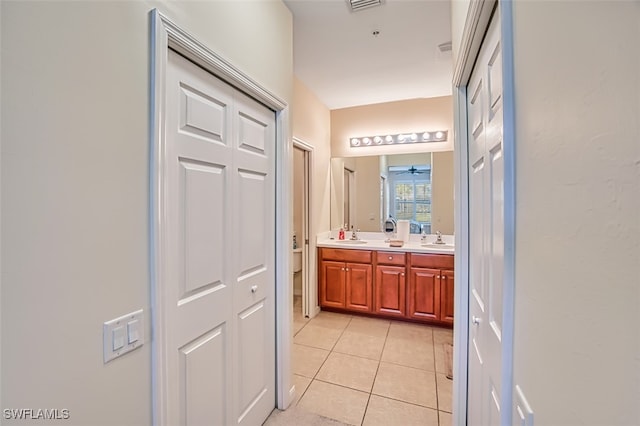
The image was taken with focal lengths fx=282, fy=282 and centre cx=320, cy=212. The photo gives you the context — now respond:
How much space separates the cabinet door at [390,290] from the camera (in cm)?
315

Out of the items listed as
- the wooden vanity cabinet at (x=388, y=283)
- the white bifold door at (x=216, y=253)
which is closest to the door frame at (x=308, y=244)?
the wooden vanity cabinet at (x=388, y=283)

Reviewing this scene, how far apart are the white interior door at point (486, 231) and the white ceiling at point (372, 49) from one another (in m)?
1.05

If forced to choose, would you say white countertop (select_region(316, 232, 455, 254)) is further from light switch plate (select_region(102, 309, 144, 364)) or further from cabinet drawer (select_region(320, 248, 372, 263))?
light switch plate (select_region(102, 309, 144, 364))

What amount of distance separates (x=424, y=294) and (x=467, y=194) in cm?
195

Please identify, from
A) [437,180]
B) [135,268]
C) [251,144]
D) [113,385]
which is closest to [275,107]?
[251,144]

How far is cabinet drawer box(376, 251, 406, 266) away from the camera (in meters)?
3.15

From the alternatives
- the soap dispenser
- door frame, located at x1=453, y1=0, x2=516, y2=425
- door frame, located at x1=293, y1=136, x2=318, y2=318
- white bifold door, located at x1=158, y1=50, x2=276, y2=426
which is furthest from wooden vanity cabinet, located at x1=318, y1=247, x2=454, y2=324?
white bifold door, located at x1=158, y1=50, x2=276, y2=426

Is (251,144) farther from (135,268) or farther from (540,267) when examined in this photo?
(540,267)

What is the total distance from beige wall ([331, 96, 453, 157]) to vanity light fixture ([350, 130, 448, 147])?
0.05 meters

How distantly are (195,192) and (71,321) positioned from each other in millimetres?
604

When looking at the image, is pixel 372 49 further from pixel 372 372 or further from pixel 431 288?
pixel 372 372

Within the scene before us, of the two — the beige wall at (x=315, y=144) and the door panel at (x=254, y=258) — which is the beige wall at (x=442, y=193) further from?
the door panel at (x=254, y=258)

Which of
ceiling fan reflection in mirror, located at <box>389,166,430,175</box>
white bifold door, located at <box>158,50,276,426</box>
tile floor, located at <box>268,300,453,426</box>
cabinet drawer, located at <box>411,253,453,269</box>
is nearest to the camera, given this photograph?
white bifold door, located at <box>158,50,276,426</box>

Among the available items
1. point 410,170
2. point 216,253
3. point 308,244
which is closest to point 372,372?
point 308,244
